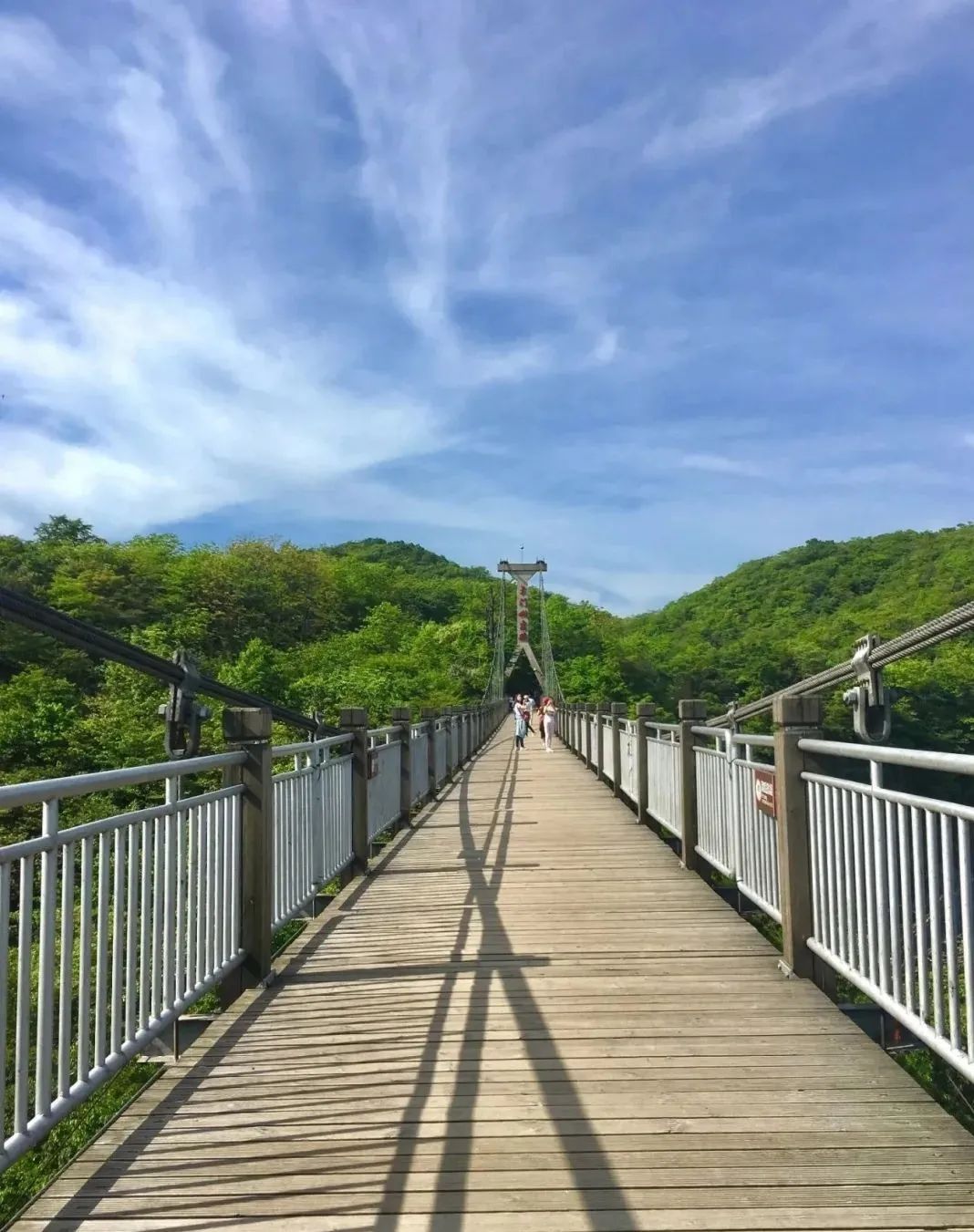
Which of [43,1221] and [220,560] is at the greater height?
[220,560]

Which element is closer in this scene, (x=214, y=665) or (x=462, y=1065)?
(x=462, y=1065)

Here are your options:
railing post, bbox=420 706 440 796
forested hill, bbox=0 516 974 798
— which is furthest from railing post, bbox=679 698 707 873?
forested hill, bbox=0 516 974 798

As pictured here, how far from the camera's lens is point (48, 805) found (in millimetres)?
2111

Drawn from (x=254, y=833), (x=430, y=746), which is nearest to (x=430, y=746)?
(x=430, y=746)

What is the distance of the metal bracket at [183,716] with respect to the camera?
3.27 metres

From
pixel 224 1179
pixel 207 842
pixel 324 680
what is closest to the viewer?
pixel 224 1179

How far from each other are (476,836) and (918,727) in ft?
79.0

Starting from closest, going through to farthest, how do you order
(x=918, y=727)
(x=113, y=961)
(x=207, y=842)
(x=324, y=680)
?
1. (x=113, y=961)
2. (x=207, y=842)
3. (x=918, y=727)
4. (x=324, y=680)

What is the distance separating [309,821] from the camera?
464cm

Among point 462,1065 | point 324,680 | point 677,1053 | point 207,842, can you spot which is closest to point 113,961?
point 207,842

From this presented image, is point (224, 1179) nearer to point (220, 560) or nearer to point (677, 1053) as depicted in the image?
point (677, 1053)

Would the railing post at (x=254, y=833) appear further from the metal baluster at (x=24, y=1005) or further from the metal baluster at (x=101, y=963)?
the metal baluster at (x=24, y=1005)

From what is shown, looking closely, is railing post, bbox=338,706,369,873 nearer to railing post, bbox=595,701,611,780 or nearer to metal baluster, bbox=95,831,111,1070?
metal baluster, bbox=95,831,111,1070

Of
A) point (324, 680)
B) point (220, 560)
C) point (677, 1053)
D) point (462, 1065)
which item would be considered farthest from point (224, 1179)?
point (220, 560)
